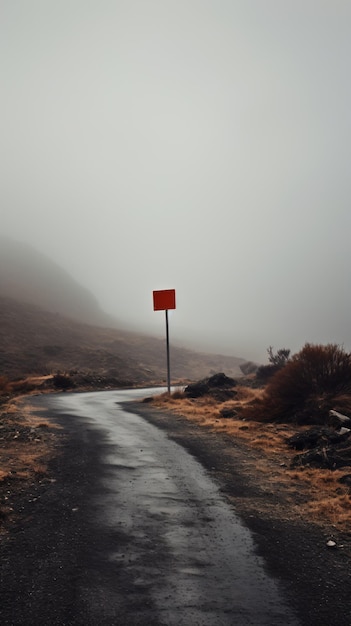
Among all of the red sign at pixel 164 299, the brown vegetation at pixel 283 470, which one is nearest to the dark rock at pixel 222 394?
the brown vegetation at pixel 283 470

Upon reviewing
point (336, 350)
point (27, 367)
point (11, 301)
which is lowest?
point (27, 367)

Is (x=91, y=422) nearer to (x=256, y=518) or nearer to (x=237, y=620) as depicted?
(x=256, y=518)

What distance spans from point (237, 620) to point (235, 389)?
22987 mm

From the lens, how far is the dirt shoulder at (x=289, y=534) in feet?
14.3

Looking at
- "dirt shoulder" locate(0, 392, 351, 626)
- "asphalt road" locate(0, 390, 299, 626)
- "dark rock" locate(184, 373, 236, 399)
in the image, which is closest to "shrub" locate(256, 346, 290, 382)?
"dark rock" locate(184, 373, 236, 399)

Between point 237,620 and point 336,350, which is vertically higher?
point 336,350

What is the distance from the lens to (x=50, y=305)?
127750 mm

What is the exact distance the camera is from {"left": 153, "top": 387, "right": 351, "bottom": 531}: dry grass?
6949 mm

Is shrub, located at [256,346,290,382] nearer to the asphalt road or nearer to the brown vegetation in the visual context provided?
the brown vegetation

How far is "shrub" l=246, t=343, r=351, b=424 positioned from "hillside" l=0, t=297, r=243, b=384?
2949 centimetres

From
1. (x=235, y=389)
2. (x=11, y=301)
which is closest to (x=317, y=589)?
(x=235, y=389)

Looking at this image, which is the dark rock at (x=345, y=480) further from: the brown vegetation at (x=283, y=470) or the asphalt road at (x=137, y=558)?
the asphalt road at (x=137, y=558)

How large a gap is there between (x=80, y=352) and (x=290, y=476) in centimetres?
6188

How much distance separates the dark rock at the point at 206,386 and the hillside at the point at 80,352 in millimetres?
16987
